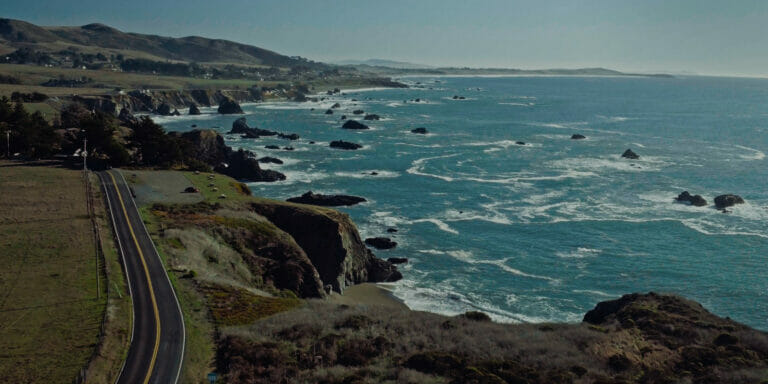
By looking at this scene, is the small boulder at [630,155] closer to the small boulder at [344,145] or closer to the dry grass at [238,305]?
the small boulder at [344,145]

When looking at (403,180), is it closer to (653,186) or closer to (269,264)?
(653,186)

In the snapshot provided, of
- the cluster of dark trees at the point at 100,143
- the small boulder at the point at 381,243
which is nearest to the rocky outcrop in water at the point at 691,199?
the small boulder at the point at 381,243

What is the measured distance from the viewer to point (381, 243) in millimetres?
67500

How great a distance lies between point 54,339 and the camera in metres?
31.7

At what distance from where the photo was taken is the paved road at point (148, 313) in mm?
29188

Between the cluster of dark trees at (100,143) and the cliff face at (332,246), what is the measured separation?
3133 centimetres

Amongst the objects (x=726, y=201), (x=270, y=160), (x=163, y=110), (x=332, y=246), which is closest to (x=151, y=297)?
(x=332, y=246)

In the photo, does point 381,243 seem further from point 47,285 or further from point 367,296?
point 47,285

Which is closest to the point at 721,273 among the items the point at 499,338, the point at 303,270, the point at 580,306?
the point at 580,306

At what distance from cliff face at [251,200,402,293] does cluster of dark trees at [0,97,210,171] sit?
31333mm

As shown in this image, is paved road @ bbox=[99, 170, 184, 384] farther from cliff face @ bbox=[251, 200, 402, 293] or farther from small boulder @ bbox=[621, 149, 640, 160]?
small boulder @ bbox=[621, 149, 640, 160]

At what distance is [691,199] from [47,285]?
8510 cm

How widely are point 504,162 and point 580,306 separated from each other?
69188 millimetres

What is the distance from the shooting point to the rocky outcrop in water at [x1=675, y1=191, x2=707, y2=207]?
84.9 metres
